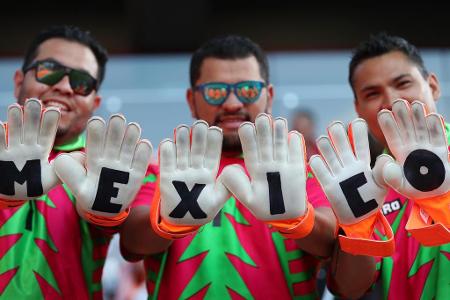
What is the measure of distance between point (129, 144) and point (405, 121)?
76 centimetres

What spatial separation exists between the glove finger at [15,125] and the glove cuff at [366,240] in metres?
0.94

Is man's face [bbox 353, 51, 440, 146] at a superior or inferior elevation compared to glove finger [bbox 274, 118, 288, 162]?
superior

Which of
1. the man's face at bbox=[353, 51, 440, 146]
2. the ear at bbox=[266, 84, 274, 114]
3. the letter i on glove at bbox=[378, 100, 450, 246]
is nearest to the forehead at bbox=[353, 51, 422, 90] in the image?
the man's face at bbox=[353, 51, 440, 146]

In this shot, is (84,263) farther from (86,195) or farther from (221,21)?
(221,21)

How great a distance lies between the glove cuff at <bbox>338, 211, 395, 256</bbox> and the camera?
1.67 m

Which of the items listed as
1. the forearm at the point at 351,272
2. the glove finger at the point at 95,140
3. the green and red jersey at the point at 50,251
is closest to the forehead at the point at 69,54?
the green and red jersey at the point at 50,251

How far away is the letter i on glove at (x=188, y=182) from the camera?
1.68 meters

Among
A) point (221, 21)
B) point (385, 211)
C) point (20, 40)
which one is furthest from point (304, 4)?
point (385, 211)

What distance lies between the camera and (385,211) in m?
2.07

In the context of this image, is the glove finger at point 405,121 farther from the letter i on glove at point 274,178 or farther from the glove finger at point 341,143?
the letter i on glove at point 274,178

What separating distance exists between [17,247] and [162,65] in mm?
4132

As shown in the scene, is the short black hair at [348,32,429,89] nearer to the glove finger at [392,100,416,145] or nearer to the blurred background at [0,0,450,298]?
the glove finger at [392,100,416,145]

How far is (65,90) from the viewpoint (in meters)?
2.29

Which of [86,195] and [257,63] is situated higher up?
[257,63]
